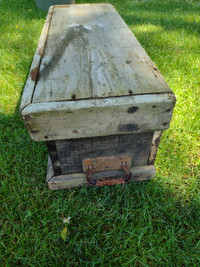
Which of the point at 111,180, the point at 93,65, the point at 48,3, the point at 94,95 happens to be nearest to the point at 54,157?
the point at 111,180

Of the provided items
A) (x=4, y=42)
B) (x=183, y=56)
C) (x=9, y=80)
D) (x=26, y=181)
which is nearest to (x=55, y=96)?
(x=26, y=181)

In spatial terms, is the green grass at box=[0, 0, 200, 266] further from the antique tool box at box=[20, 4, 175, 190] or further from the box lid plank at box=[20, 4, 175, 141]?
the box lid plank at box=[20, 4, 175, 141]

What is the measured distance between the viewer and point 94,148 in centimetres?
110

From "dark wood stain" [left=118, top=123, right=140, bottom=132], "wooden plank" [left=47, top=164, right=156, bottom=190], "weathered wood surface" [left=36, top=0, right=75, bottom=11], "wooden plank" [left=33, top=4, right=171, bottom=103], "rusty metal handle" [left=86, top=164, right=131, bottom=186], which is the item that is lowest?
"wooden plank" [left=47, top=164, right=156, bottom=190]

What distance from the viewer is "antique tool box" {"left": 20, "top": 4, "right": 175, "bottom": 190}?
866 millimetres

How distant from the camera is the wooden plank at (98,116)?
0.85 m

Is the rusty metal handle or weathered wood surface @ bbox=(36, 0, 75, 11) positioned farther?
weathered wood surface @ bbox=(36, 0, 75, 11)

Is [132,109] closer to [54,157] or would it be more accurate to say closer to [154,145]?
[154,145]

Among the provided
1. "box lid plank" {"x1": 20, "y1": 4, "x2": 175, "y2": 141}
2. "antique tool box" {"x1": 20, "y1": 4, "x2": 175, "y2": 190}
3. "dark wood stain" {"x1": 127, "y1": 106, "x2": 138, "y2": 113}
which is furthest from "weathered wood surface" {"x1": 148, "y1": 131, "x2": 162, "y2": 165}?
"dark wood stain" {"x1": 127, "y1": 106, "x2": 138, "y2": 113}

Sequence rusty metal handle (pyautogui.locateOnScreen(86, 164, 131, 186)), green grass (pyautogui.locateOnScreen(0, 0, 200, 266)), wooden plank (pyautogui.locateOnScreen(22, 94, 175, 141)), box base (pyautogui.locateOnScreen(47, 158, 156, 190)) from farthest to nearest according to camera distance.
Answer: box base (pyautogui.locateOnScreen(47, 158, 156, 190)) < rusty metal handle (pyautogui.locateOnScreen(86, 164, 131, 186)) < green grass (pyautogui.locateOnScreen(0, 0, 200, 266)) < wooden plank (pyautogui.locateOnScreen(22, 94, 175, 141))

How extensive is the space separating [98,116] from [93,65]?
37 centimetres

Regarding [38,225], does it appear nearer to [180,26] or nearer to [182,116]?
[182,116]

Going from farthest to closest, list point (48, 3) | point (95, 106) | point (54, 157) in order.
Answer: point (48, 3)
point (54, 157)
point (95, 106)

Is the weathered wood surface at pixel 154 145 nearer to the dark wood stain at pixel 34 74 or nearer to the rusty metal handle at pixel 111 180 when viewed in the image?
the rusty metal handle at pixel 111 180
